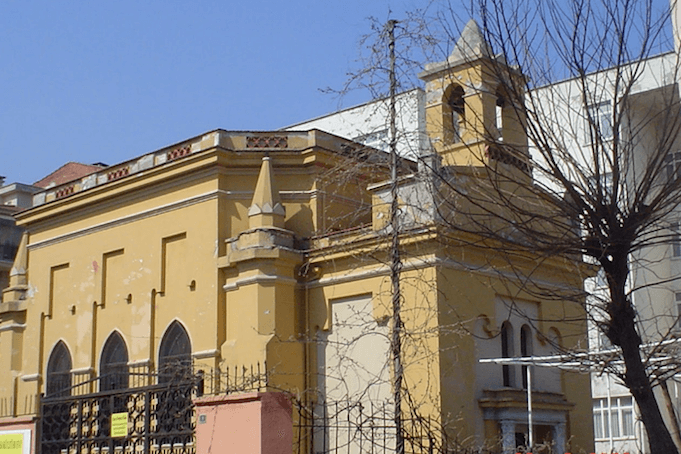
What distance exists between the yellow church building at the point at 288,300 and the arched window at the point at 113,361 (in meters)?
0.05

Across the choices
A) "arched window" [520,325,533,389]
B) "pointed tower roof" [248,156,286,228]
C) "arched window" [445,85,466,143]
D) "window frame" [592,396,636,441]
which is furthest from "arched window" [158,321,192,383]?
"window frame" [592,396,636,441]

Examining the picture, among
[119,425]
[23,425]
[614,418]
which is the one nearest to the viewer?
[119,425]

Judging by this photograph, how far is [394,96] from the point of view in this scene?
41.0 feet

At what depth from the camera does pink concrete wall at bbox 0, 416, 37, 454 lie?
16797mm

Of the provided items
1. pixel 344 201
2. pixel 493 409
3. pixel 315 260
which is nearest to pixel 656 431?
pixel 493 409

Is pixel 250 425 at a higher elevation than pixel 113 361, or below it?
below

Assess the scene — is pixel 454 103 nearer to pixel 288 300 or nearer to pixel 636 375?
pixel 288 300

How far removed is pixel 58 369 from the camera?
25.6 metres

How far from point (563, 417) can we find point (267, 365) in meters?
6.81

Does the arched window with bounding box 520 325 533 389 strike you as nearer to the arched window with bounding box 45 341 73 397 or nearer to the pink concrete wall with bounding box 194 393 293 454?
the pink concrete wall with bounding box 194 393 293 454

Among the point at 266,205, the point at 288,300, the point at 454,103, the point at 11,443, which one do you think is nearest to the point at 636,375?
the point at 11,443

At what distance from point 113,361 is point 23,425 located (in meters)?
6.86

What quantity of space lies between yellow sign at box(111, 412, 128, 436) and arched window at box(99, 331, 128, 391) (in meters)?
8.45

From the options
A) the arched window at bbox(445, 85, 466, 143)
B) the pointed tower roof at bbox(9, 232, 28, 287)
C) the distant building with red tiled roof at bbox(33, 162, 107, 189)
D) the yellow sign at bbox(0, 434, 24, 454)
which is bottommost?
the yellow sign at bbox(0, 434, 24, 454)
